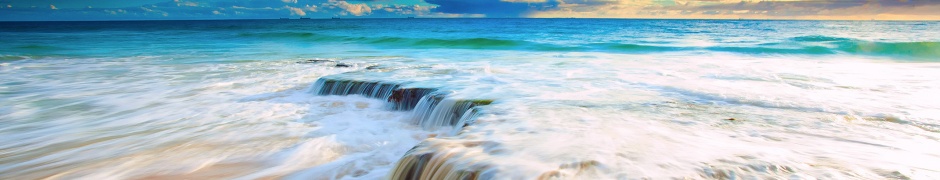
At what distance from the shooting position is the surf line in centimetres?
275

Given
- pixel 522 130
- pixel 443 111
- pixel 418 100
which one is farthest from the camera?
pixel 418 100

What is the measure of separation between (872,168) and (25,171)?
18.1ft

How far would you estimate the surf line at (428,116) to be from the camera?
9.01 feet

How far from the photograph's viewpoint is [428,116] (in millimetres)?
5195

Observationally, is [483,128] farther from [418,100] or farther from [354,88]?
[354,88]

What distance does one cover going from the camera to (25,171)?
12.8ft

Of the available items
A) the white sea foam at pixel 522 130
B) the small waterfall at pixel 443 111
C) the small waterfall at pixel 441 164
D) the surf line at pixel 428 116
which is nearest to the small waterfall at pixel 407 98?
the surf line at pixel 428 116

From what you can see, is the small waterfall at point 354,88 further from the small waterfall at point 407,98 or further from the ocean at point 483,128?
the small waterfall at point 407,98

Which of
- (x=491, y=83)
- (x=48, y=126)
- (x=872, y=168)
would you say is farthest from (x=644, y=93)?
(x=48, y=126)

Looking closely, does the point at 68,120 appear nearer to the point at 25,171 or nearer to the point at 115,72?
the point at 25,171

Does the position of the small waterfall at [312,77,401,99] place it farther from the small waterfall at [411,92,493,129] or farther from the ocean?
the small waterfall at [411,92,493,129]

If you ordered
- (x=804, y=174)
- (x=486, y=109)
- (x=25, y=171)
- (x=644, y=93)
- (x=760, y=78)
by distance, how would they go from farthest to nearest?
(x=760, y=78) → (x=644, y=93) → (x=486, y=109) → (x=25, y=171) → (x=804, y=174)

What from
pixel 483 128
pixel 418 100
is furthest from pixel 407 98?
pixel 483 128

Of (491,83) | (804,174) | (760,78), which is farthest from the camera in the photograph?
(760,78)
